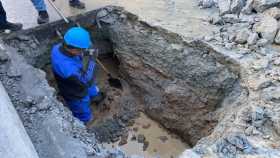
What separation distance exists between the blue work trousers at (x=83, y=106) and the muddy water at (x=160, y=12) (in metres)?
1.24

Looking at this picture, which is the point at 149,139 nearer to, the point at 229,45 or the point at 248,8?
the point at 229,45

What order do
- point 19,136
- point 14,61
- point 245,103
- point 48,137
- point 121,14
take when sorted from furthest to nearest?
point 121,14 → point 14,61 → point 245,103 → point 48,137 → point 19,136

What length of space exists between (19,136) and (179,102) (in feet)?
9.28

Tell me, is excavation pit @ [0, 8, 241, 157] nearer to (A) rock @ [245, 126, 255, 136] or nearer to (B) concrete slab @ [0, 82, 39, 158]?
(A) rock @ [245, 126, 255, 136]

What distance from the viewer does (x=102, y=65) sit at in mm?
6270

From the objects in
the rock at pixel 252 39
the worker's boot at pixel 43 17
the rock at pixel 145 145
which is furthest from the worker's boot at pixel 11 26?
the rock at pixel 252 39

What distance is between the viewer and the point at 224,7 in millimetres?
5633

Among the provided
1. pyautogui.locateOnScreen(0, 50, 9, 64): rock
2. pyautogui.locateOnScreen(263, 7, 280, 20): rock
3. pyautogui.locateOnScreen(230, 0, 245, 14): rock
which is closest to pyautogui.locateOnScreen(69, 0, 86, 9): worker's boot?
pyautogui.locateOnScreen(0, 50, 9, 64): rock

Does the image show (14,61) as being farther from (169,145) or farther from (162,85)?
(169,145)

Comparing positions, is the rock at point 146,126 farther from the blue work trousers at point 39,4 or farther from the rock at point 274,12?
the rock at point 274,12

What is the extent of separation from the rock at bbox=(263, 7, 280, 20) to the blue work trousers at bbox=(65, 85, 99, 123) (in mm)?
2559

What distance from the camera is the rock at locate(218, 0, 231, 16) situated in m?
5.59

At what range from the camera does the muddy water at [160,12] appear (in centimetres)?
553

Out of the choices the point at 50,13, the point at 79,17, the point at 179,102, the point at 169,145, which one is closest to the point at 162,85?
the point at 179,102
